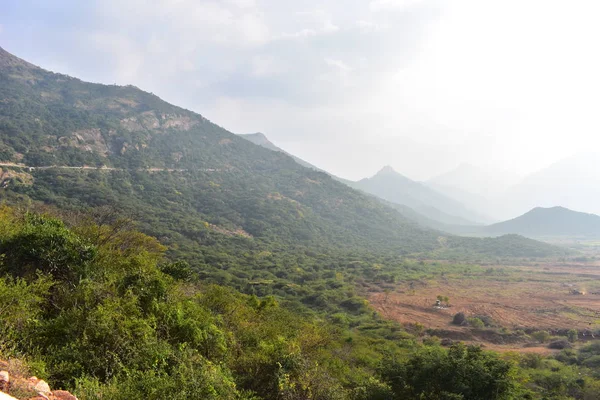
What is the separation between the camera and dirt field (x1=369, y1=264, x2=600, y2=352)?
39.3 meters

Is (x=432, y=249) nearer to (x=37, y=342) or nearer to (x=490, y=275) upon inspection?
(x=490, y=275)

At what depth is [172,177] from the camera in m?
108

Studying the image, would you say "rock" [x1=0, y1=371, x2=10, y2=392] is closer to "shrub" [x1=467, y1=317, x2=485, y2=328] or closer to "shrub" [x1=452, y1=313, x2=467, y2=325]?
"shrub" [x1=467, y1=317, x2=485, y2=328]

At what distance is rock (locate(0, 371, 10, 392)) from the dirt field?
40049 mm

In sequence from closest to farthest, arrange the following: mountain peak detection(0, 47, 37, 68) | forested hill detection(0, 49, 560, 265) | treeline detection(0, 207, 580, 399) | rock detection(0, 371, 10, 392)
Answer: rock detection(0, 371, 10, 392) → treeline detection(0, 207, 580, 399) → forested hill detection(0, 49, 560, 265) → mountain peak detection(0, 47, 37, 68)

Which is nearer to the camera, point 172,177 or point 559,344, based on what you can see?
point 559,344

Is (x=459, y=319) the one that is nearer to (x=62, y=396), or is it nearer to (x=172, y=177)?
(x=62, y=396)

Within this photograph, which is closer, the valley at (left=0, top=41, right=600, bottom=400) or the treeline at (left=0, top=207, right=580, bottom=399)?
the treeline at (left=0, top=207, right=580, bottom=399)

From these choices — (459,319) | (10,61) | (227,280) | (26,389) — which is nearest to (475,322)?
(459,319)

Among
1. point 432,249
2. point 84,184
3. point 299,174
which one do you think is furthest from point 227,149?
point 432,249

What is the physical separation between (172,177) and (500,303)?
100353 millimetres

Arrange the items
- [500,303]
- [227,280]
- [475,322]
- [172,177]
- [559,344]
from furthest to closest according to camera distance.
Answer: [172,177], [500,303], [227,280], [475,322], [559,344]

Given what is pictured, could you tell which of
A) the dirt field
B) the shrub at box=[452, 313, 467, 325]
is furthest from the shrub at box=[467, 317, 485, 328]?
the dirt field

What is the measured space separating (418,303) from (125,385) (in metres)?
49.8
